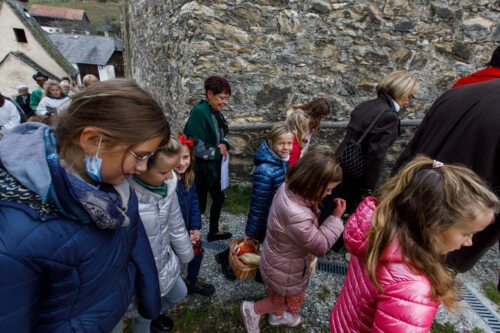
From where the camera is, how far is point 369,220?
4.43 ft

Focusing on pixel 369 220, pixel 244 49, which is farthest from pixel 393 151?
pixel 369 220

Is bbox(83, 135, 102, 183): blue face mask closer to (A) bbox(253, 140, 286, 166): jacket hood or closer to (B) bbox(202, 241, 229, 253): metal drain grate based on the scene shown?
(A) bbox(253, 140, 286, 166): jacket hood

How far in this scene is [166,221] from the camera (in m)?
1.72

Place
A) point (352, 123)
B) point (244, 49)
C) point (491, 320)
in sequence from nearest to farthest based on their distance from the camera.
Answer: point (491, 320), point (352, 123), point (244, 49)

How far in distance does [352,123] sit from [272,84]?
5.05 feet

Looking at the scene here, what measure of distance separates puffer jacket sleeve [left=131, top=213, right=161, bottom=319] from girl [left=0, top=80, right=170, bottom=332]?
201mm

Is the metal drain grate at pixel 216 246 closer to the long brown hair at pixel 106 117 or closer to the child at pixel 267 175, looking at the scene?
the child at pixel 267 175

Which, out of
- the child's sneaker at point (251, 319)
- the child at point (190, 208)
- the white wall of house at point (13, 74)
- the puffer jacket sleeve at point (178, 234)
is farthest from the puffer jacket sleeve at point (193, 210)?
the white wall of house at point (13, 74)

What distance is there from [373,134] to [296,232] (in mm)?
1312

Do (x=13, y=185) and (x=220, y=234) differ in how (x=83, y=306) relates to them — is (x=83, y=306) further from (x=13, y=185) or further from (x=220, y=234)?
(x=220, y=234)

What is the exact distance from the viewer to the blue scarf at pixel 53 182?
794mm

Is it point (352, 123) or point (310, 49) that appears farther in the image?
point (310, 49)

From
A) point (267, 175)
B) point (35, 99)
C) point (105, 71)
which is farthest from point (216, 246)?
point (105, 71)

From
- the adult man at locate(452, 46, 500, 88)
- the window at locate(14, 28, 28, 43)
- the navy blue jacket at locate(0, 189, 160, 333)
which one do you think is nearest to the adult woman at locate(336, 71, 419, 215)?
the adult man at locate(452, 46, 500, 88)
